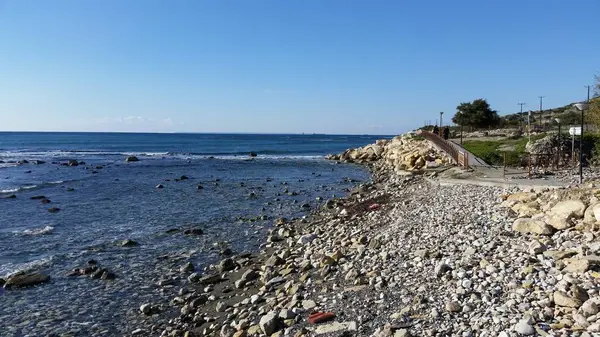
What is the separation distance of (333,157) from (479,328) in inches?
2198

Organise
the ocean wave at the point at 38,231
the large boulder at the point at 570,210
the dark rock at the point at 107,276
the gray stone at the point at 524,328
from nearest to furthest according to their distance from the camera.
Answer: the gray stone at the point at 524,328 < the large boulder at the point at 570,210 < the dark rock at the point at 107,276 < the ocean wave at the point at 38,231

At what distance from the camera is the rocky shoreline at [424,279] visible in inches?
255

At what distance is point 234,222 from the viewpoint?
1912cm

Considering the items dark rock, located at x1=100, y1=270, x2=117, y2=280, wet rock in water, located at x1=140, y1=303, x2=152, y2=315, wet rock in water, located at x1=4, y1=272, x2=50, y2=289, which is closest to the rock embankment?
dark rock, located at x1=100, y1=270, x2=117, y2=280

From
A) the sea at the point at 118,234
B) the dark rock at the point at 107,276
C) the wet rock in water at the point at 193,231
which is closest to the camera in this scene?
the sea at the point at 118,234

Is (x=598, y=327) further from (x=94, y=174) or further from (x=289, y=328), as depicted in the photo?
(x=94, y=174)

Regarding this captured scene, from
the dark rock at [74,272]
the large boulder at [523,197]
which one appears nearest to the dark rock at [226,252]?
the dark rock at [74,272]

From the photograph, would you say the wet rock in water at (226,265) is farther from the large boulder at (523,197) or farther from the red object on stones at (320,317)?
the large boulder at (523,197)

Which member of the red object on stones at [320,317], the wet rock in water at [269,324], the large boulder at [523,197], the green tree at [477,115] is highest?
the green tree at [477,115]

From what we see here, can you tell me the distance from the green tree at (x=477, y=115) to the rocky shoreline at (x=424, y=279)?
49.1 metres

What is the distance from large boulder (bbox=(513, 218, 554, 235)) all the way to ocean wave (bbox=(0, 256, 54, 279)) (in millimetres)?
13214

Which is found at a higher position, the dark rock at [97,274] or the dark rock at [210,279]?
the dark rock at [97,274]

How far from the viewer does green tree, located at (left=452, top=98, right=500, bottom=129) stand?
6025 centimetres

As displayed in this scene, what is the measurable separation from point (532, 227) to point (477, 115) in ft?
177
